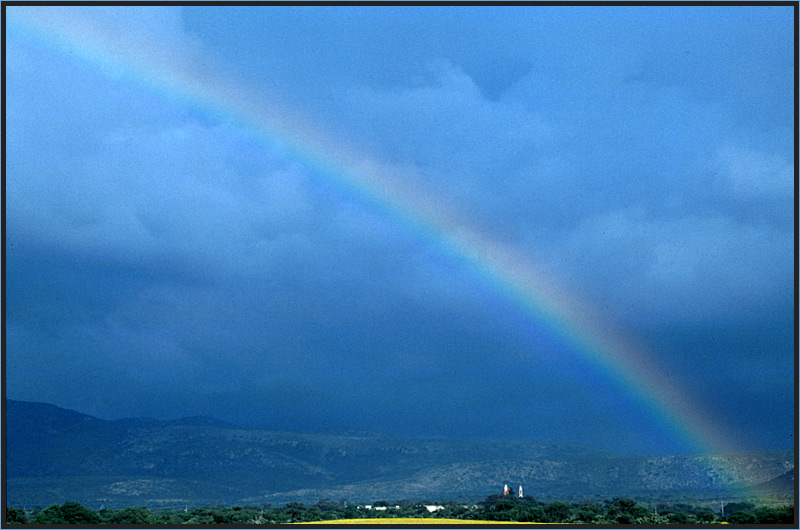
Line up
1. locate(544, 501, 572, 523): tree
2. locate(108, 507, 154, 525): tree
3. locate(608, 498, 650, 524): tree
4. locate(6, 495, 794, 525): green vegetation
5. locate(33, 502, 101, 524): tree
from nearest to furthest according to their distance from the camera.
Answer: locate(33, 502, 101, 524): tree < locate(6, 495, 794, 525): green vegetation < locate(108, 507, 154, 525): tree < locate(544, 501, 572, 523): tree < locate(608, 498, 650, 524): tree

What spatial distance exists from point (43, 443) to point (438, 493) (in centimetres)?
9627

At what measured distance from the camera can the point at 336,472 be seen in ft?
625

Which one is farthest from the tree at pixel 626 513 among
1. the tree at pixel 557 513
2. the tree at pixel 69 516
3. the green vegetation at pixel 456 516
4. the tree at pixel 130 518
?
the tree at pixel 69 516

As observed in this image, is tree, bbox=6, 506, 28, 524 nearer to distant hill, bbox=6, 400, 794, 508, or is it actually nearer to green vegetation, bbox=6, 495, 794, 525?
green vegetation, bbox=6, 495, 794, 525

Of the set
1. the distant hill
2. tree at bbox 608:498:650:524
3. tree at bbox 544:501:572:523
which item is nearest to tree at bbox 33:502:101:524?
tree at bbox 544:501:572:523

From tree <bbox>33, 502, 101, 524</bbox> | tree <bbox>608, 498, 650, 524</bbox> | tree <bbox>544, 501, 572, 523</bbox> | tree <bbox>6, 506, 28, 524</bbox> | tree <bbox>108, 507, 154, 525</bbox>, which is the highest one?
tree <bbox>6, 506, 28, 524</bbox>

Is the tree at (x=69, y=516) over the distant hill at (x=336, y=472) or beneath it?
over

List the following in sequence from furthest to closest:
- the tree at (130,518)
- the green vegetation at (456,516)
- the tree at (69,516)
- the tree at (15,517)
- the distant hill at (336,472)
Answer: the distant hill at (336,472)
the tree at (130,518)
the green vegetation at (456,516)
the tree at (69,516)
the tree at (15,517)

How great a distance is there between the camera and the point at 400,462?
192 metres

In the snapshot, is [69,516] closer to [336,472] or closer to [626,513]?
[626,513]

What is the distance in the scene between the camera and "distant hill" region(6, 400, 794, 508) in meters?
146

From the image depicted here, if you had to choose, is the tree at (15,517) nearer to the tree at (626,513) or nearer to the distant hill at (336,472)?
the tree at (626,513)

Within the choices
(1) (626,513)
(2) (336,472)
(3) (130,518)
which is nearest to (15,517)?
(3) (130,518)

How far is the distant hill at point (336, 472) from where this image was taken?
146500 mm
